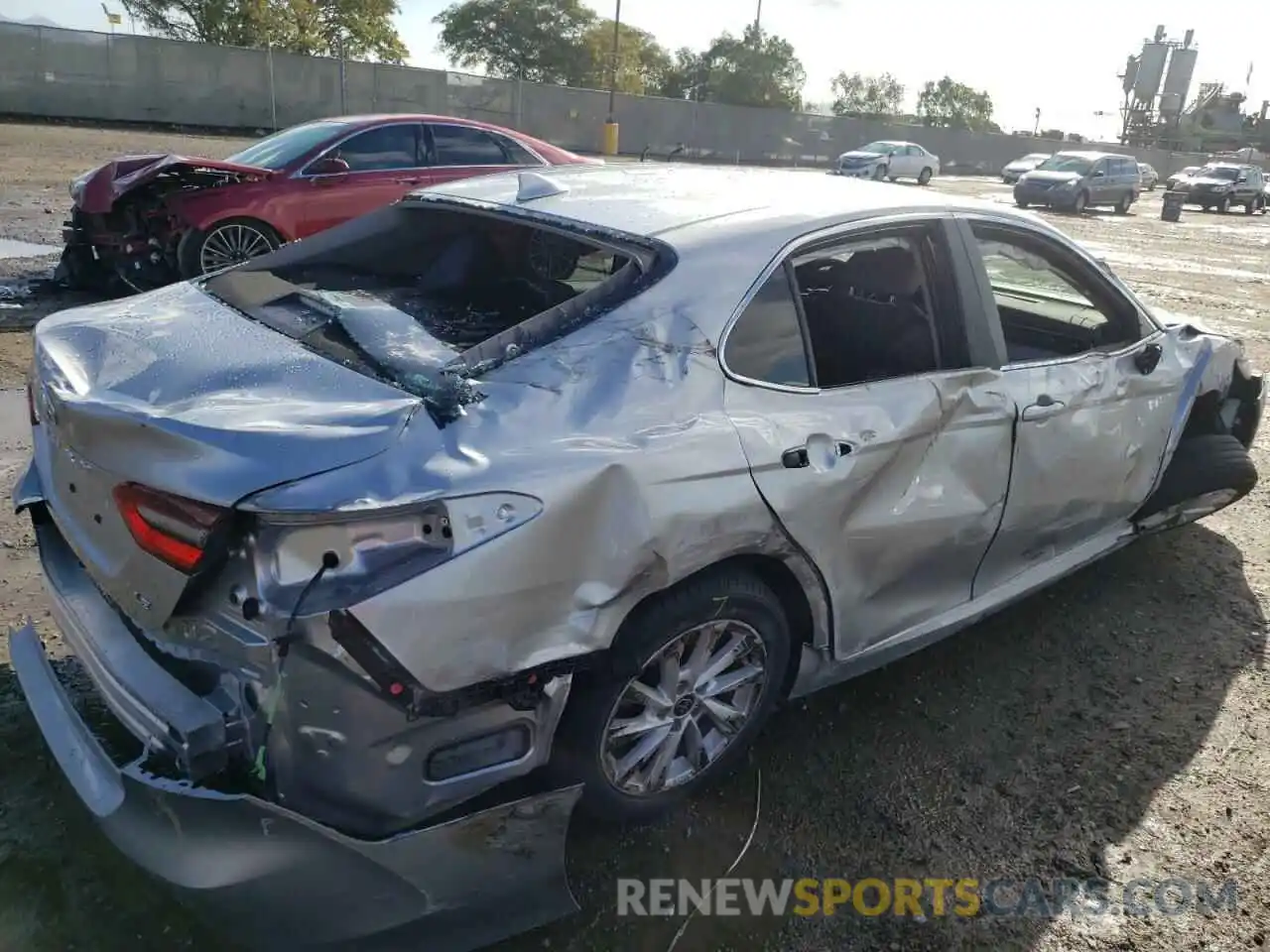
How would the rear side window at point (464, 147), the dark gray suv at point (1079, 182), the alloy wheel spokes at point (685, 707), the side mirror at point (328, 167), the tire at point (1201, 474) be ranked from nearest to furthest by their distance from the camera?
the alloy wheel spokes at point (685, 707) → the tire at point (1201, 474) → the side mirror at point (328, 167) → the rear side window at point (464, 147) → the dark gray suv at point (1079, 182)

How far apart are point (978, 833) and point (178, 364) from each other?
251 cm

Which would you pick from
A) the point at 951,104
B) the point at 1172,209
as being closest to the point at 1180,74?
the point at 951,104

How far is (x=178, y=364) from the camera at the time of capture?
230 cm

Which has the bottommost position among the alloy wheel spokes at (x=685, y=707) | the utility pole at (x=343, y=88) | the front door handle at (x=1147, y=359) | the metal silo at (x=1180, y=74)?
the alloy wheel spokes at (x=685, y=707)

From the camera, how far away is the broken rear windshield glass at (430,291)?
232 cm

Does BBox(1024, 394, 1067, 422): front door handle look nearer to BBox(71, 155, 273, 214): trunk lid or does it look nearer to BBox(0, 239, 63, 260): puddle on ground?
BBox(71, 155, 273, 214): trunk lid

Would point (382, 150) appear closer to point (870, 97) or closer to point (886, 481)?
point (886, 481)

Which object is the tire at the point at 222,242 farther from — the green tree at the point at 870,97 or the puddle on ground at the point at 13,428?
the green tree at the point at 870,97

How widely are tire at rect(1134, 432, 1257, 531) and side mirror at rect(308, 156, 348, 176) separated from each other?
22.0 feet

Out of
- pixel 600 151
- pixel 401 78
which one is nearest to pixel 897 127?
pixel 600 151

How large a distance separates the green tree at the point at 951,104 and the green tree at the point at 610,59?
82.0ft

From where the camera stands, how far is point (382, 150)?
838 cm
